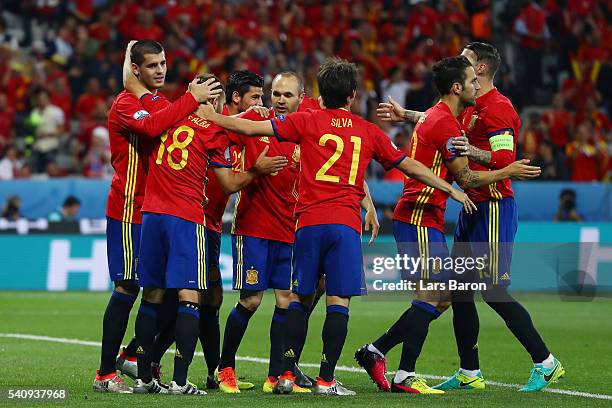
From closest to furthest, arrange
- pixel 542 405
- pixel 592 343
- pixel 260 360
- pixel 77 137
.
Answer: pixel 542 405 < pixel 260 360 < pixel 592 343 < pixel 77 137

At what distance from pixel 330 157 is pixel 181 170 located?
3.24ft

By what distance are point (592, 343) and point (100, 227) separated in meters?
7.74

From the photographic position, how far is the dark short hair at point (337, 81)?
7758 mm

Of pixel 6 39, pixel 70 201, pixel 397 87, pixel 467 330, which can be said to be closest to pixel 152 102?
pixel 467 330

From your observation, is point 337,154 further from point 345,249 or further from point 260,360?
point 260,360

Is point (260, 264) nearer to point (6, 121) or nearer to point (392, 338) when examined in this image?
point (392, 338)

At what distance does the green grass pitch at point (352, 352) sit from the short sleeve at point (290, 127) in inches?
66.5

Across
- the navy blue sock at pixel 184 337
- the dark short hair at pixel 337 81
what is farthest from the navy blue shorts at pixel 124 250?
the dark short hair at pixel 337 81

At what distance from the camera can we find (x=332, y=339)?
25.3ft

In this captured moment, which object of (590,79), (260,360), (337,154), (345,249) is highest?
(590,79)

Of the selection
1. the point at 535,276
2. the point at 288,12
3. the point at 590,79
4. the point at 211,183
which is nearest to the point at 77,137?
the point at 288,12

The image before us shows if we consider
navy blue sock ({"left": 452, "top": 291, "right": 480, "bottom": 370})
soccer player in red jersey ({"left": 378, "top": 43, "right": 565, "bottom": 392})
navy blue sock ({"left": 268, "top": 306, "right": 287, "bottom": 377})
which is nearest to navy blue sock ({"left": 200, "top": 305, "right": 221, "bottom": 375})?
navy blue sock ({"left": 268, "top": 306, "right": 287, "bottom": 377})

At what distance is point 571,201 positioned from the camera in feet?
58.1

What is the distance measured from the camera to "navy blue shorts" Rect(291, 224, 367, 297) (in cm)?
775
